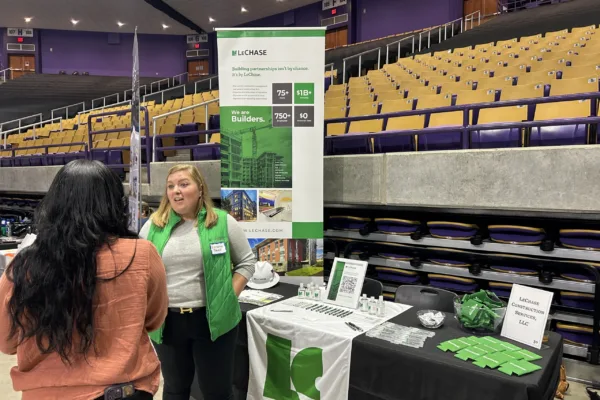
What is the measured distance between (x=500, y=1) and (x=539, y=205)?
41.4 feet

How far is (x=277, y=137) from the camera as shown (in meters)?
3.49

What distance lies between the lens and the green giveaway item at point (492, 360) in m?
1.82

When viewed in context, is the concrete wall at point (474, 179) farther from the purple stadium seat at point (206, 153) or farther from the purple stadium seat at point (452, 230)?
the purple stadium seat at point (206, 153)

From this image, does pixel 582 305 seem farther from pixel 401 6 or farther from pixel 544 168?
pixel 401 6

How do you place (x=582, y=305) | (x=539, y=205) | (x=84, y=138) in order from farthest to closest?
(x=84, y=138) < (x=582, y=305) < (x=539, y=205)

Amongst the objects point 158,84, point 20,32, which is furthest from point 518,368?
point 20,32

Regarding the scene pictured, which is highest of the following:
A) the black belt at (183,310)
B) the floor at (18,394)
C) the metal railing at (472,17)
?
the metal railing at (472,17)

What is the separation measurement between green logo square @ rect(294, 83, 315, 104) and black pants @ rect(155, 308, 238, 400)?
2008 mm

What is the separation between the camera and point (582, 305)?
3.30 meters

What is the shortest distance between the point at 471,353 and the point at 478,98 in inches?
139

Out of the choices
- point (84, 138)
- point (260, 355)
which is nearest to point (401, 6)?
point (84, 138)

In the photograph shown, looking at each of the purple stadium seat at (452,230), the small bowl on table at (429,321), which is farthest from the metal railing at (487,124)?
the small bowl on table at (429,321)

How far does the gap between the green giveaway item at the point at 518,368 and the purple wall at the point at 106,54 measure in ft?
65.1

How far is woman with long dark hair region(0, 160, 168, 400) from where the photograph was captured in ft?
3.47
